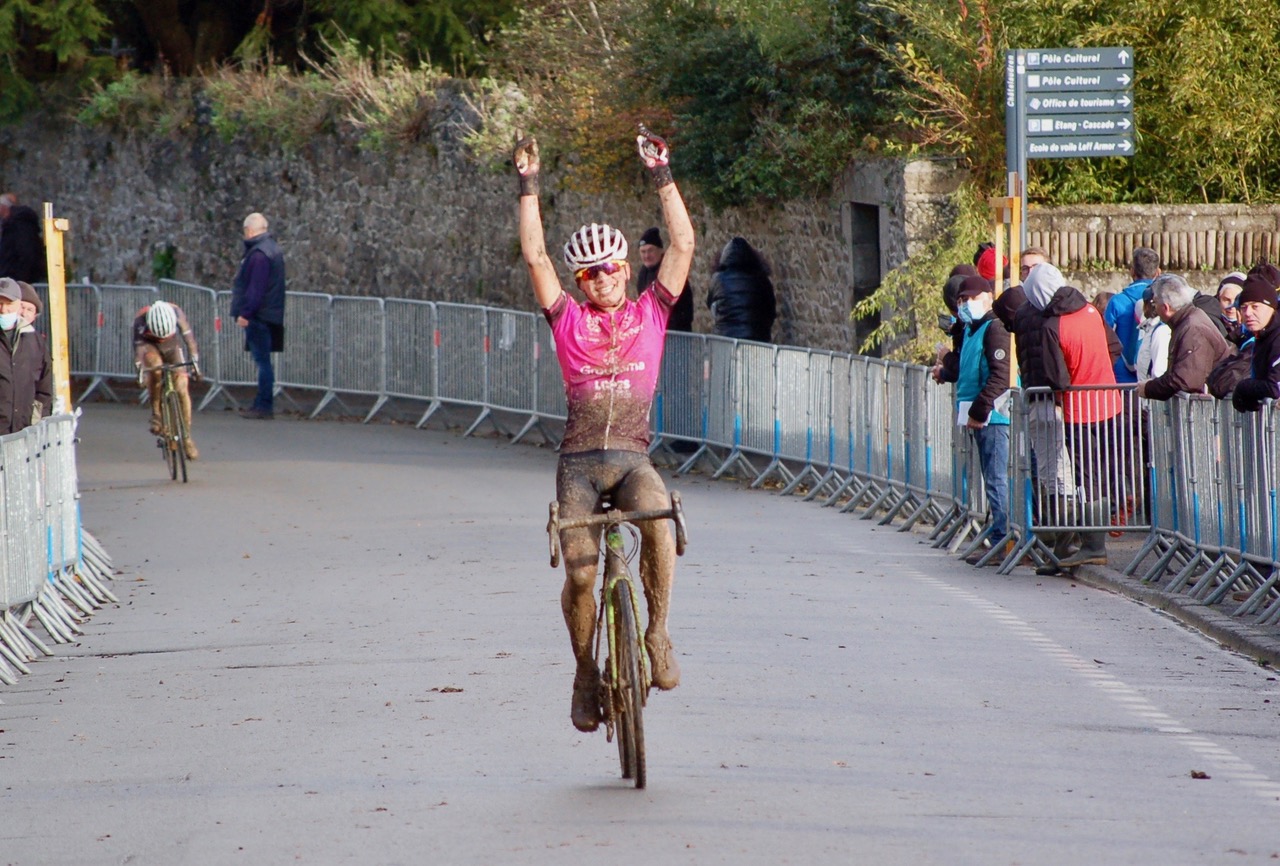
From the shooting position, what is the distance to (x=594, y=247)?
7.34 metres

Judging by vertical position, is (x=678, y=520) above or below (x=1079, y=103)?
below

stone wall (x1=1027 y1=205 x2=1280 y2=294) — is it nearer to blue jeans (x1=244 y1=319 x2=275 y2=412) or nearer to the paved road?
the paved road

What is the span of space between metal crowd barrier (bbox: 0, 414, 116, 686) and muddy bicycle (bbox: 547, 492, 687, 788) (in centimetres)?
421

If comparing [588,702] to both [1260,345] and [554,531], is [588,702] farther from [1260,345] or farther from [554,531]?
[1260,345]

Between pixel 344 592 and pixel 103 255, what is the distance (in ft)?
66.4

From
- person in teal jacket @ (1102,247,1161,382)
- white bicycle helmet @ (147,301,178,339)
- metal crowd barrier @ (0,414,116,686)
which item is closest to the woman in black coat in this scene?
white bicycle helmet @ (147,301,178,339)

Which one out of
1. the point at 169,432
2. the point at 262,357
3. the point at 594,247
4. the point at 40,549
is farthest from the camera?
the point at 262,357

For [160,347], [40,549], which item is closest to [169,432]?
[160,347]

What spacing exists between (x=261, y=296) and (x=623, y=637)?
57.5 ft

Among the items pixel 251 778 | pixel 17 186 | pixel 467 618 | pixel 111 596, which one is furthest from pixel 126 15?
pixel 251 778

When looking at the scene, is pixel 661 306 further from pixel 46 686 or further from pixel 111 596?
pixel 111 596

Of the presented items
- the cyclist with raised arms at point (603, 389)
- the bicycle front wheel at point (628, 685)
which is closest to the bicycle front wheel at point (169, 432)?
the cyclist with raised arms at point (603, 389)

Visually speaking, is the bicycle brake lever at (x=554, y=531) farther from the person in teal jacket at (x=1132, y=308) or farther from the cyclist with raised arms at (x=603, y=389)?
the person in teal jacket at (x=1132, y=308)

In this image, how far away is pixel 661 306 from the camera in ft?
24.6
